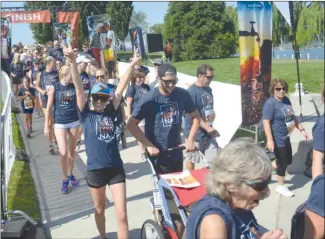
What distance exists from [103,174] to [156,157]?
0.58m

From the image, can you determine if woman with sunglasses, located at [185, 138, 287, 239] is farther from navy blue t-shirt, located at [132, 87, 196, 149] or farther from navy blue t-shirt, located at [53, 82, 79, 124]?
navy blue t-shirt, located at [53, 82, 79, 124]

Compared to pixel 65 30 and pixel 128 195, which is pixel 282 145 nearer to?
pixel 128 195

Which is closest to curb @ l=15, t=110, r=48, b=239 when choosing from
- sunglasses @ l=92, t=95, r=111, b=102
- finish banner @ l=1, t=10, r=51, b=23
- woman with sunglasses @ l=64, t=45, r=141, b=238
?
woman with sunglasses @ l=64, t=45, r=141, b=238

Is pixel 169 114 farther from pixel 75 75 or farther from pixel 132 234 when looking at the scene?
pixel 132 234

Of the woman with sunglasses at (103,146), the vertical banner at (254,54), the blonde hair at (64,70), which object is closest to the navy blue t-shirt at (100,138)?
the woman with sunglasses at (103,146)

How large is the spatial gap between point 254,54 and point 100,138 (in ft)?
13.3

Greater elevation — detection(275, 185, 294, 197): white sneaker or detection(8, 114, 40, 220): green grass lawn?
detection(8, 114, 40, 220): green grass lawn

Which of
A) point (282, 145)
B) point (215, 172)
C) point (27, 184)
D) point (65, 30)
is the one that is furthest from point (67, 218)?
point (65, 30)

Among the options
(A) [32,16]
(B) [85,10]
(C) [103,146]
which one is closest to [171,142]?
(C) [103,146]

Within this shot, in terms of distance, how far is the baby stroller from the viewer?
3.43m

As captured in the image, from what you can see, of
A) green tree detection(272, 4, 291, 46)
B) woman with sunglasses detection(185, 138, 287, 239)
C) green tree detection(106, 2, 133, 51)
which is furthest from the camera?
green tree detection(106, 2, 133, 51)

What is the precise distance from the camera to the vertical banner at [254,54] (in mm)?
7105

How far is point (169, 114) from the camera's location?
4.39 metres

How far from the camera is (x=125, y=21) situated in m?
65.8
